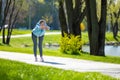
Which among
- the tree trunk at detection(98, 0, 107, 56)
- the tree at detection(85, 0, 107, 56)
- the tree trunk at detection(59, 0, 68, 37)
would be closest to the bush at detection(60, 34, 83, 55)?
the tree at detection(85, 0, 107, 56)

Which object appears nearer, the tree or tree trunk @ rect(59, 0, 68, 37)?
the tree

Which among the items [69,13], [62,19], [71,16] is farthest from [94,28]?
[62,19]

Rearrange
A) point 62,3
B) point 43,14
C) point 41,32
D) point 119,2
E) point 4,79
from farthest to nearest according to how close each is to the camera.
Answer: point 43,14 < point 119,2 < point 62,3 < point 41,32 < point 4,79

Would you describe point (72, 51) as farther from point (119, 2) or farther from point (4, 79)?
point (119, 2)

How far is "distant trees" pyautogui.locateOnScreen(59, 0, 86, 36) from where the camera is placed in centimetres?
3121

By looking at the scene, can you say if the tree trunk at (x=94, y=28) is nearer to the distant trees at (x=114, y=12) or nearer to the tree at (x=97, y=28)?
the tree at (x=97, y=28)

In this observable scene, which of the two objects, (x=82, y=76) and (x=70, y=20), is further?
(x=70, y=20)

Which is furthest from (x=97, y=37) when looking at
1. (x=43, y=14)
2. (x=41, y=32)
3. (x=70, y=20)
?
(x=43, y=14)

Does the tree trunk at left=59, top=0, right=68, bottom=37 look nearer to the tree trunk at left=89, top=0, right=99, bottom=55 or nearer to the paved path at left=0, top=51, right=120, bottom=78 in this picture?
the tree trunk at left=89, top=0, right=99, bottom=55

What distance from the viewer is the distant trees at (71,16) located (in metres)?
31.2

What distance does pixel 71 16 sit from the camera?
31734 mm

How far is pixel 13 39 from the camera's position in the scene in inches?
2808

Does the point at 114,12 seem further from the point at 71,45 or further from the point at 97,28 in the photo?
the point at 71,45

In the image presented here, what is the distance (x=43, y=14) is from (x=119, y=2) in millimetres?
87389
